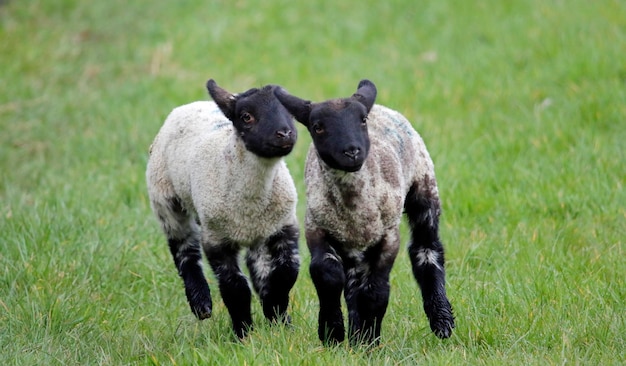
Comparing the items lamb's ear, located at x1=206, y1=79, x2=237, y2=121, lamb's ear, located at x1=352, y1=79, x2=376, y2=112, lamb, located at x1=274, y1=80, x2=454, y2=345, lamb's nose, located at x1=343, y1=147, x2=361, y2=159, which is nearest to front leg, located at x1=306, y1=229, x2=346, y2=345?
lamb, located at x1=274, y1=80, x2=454, y2=345

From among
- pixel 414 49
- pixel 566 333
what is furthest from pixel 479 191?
pixel 414 49

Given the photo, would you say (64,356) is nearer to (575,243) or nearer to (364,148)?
(364,148)

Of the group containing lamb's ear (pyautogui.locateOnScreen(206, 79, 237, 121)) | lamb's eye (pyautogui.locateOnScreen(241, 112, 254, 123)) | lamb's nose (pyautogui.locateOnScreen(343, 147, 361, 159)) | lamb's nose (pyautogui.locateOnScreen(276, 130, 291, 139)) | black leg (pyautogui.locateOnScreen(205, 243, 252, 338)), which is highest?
lamb's ear (pyautogui.locateOnScreen(206, 79, 237, 121))

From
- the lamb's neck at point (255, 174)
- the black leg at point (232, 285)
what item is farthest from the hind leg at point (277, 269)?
the lamb's neck at point (255, 174)

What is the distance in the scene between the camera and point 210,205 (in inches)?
266

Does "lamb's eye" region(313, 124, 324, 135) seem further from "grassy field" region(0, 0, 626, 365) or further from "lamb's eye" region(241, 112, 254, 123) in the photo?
"grassy field" region(0, 0, 626, 365)

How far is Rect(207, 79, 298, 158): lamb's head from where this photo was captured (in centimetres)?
633

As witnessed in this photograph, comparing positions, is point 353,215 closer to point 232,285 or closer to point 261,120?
point 261,120

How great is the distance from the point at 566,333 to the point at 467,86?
649 centimetres

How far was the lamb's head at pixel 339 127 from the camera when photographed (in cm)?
576

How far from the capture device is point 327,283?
233 inches

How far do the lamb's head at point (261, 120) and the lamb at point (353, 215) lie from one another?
0.17 meters

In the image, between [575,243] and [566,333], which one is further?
[575,243]

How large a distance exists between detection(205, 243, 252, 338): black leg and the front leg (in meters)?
0.72
